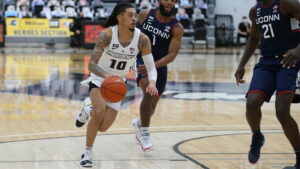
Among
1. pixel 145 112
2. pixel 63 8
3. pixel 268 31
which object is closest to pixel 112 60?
pixel 145 112

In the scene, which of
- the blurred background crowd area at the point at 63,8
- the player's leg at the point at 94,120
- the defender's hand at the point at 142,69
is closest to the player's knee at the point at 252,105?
the player's leg at the point at 94,120

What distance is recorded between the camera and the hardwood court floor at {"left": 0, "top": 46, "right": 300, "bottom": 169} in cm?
742

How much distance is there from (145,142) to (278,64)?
2022 millimetres

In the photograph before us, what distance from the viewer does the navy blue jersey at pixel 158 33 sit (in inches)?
334

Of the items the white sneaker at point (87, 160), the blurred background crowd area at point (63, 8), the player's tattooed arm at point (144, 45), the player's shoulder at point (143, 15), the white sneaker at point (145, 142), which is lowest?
the blurred background crowd area at point (63, 8)

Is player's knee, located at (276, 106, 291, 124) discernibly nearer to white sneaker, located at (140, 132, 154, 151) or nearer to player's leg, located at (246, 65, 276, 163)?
player's leg, located at (246, 65, 276, 163)

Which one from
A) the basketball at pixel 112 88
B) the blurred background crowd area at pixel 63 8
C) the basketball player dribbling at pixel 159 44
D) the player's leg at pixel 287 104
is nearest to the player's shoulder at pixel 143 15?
the basketball player dribbling at pixel 159 44

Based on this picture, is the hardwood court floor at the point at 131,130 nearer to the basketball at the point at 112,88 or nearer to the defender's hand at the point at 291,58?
the basketball at the point at 112,88

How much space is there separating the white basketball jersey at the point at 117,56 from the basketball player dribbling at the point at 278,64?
1343mm

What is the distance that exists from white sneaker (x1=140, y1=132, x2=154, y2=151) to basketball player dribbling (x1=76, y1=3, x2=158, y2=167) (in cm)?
88

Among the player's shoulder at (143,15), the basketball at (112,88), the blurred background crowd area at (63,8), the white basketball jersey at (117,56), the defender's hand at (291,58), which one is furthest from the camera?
the blurred background crowd area at (63,8)

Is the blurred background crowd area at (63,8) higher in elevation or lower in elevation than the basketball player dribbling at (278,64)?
lower

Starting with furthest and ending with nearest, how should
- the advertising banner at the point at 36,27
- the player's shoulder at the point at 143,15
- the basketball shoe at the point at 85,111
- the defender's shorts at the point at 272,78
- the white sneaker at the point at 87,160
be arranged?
the advertising banner at the point at 36,27 < the player's shoulder at the point at 143,15 < the basketball shoe at the point at 85,111 < the white sneaker at the point at 87,160 < the defender's shorts at the point at 272,78

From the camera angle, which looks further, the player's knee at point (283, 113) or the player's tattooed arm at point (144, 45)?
the player's tattooed arm at point (144, 45)
